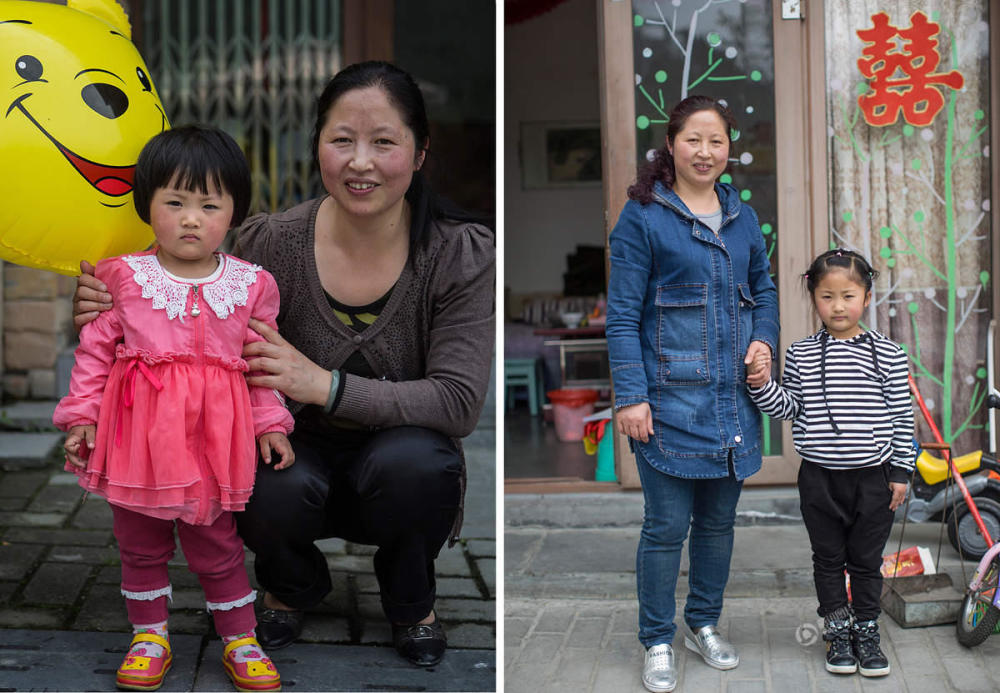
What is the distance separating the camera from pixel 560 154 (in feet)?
29.9

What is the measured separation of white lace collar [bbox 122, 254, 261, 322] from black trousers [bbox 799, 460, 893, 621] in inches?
64.1

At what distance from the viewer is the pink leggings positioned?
2.58m

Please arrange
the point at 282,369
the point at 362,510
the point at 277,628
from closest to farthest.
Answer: the point at 282,369
the point at 362,510
the point at 277,628

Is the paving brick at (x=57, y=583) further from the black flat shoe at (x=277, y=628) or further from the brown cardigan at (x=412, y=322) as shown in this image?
the brown cardigan at (x=412, y=322)

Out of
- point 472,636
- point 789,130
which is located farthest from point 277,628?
point 789,130

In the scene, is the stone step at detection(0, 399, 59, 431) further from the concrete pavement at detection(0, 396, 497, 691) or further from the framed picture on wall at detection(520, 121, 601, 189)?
the framed picture on wall at detection(520, 121, 601, 189)

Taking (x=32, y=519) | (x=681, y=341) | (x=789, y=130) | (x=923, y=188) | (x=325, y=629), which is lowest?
(x=325, y=629)

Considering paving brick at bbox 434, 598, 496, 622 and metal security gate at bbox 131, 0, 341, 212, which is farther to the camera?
metal security gate at bbox 131, 0, 341, 212

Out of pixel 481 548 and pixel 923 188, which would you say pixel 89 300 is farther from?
pixel 923 188

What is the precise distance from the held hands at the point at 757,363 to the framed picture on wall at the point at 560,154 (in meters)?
6.34

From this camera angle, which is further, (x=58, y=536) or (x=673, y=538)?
(x=58, y=536)

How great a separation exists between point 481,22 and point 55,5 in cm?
460

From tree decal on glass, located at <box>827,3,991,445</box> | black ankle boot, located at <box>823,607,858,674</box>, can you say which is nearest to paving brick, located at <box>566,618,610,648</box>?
black ankle boot, located at <box>823,607,858,674</box>

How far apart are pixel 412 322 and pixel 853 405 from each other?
1.21 m
